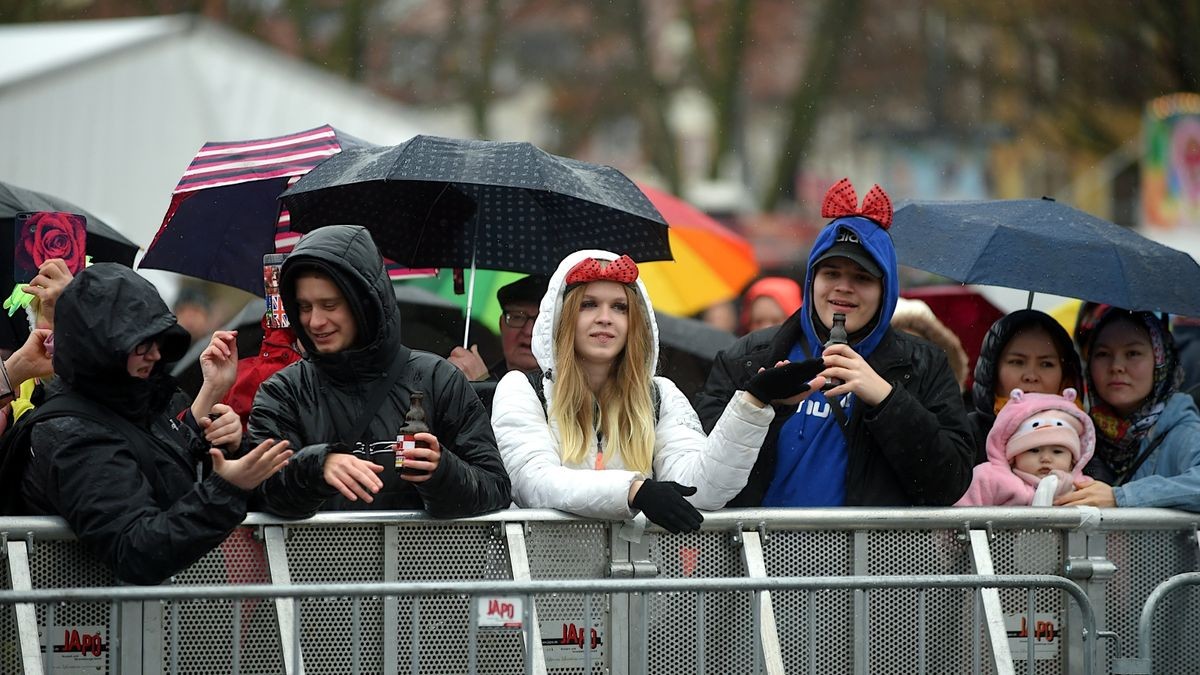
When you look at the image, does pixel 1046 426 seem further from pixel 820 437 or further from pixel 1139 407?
pixel 820 437

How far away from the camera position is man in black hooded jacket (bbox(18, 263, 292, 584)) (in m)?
4.61

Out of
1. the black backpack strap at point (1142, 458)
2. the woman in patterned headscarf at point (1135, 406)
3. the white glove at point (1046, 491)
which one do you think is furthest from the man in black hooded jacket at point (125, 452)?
the black backpack strap at point (1142, 458)

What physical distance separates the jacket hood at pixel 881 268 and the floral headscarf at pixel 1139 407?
4.12ft

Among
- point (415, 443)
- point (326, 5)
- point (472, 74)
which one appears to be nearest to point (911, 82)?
point (472, 74)

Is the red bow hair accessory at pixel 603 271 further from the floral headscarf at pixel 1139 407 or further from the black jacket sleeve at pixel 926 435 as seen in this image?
the floral headscarf at pixel 1139 407

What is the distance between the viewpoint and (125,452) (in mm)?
4805

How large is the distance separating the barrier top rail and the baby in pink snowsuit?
46 centimetres

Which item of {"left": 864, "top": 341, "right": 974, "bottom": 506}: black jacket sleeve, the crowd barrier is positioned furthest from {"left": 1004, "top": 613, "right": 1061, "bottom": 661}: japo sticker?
{"left": 864, "top": 341, "right": 974, "bottom": 506}: black jacket sleeve

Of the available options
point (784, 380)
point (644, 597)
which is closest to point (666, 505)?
point (644, 597)

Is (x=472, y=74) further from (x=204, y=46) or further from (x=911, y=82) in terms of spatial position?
(x=204, y=46)

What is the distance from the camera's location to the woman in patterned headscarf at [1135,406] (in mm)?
6160

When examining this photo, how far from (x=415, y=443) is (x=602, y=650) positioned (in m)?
0.91

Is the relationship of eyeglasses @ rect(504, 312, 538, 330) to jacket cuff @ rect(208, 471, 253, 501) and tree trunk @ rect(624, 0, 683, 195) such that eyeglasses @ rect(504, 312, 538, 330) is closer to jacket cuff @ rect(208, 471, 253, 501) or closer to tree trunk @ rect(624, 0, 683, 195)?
jacket cuff @ rect(208, 471, 253, 501)

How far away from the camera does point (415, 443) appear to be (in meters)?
4.87
